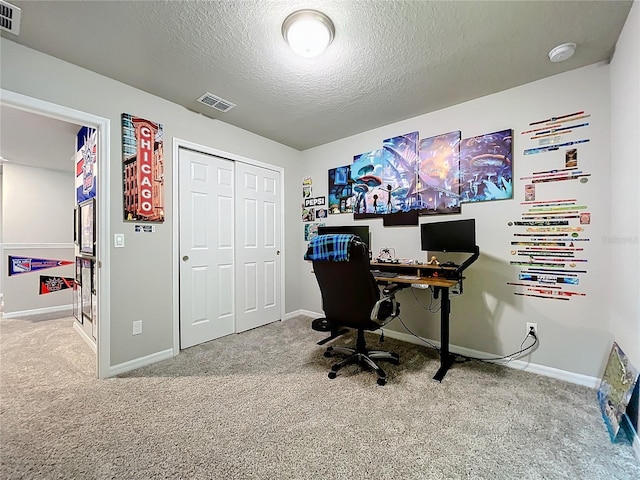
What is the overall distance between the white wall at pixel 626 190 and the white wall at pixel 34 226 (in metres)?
5.88

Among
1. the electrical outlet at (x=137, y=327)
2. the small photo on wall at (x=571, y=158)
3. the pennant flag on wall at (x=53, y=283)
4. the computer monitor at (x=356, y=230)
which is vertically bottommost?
the electrical outlet at (x=137, y=327)

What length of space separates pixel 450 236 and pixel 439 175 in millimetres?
735

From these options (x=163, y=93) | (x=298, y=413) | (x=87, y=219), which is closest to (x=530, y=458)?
(x=298, y=413)

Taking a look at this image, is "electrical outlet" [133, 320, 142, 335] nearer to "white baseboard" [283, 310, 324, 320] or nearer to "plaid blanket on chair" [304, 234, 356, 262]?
"plaid blanket on chair" [304, 234, 356, 262]

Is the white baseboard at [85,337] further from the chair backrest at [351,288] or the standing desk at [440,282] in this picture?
the standing desk at [440,282]

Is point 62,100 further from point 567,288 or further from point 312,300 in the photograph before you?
point 567,288

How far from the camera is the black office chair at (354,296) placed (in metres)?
1.95

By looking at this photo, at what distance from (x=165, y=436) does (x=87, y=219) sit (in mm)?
2536

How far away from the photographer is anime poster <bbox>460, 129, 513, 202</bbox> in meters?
2.33

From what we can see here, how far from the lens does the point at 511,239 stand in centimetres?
232

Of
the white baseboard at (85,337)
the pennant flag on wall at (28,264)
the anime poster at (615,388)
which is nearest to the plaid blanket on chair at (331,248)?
the anime poster at (615,388)

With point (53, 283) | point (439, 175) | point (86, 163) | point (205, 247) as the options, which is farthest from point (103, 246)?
point (53, 283)

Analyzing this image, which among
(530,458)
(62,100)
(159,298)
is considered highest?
(62,100)

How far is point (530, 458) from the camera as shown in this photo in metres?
1.34
